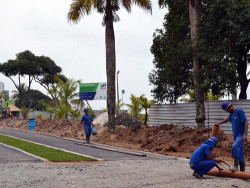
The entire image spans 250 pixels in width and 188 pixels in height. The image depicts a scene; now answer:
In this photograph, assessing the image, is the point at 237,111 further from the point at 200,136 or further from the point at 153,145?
the point at 153,145

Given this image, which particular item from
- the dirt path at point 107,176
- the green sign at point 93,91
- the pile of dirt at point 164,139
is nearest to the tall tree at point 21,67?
the green sign at point 93,91

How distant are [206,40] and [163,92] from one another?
654 centimetres

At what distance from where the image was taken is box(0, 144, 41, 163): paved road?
11.2 meters

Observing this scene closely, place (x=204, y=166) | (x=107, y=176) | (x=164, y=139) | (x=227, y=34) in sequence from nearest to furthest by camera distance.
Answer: (x=204, y=166)
(x=107, y=176)
(x=164, y=139)
(x=227, y=34)

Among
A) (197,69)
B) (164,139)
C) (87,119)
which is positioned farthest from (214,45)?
(87,119)

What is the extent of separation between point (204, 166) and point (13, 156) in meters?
6.81

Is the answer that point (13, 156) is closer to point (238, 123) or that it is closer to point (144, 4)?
point (238, 123)

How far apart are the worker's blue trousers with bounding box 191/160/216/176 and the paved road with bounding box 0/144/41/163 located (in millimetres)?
5333

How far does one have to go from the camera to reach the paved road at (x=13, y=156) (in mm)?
11227

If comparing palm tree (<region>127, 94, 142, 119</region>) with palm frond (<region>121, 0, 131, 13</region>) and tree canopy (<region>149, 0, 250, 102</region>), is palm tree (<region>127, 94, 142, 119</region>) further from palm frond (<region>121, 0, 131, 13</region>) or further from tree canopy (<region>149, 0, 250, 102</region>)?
palm frond (<region>121, 0, 131, 13</region>)

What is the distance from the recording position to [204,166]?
804 centimetres

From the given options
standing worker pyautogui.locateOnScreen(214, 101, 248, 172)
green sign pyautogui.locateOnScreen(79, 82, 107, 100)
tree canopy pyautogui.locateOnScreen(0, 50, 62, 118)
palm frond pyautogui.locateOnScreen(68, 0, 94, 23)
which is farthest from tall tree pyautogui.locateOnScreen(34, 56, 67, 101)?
→ standing worker pyautogui.locateOnScreen(214, 101, 248, 172)

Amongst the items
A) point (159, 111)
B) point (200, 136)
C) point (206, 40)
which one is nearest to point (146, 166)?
point (200, 136)

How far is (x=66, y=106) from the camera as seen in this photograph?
112 ft
